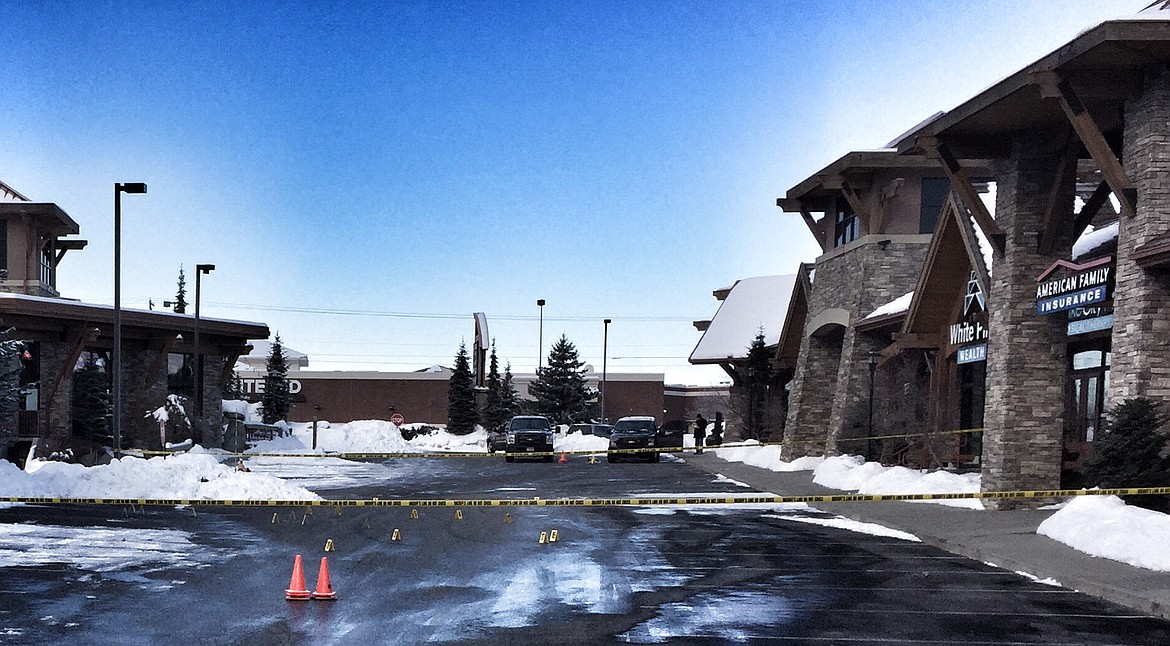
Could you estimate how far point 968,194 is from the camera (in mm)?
24000

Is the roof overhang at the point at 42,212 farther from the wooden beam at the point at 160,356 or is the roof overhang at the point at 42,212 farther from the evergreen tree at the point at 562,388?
the evergreen tree at the point at 562,388

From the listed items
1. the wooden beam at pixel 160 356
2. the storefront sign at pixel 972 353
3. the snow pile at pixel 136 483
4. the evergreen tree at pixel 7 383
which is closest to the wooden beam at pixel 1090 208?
the storefront sign at pixel 972 353

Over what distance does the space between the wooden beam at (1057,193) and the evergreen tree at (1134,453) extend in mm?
5547

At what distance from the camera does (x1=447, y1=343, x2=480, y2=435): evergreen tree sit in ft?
232

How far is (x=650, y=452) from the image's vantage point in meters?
44.4

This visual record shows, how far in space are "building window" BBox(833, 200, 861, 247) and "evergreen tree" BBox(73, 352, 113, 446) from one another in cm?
2621

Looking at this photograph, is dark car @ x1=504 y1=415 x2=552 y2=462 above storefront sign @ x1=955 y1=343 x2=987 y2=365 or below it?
below

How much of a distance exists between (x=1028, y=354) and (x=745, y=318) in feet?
137

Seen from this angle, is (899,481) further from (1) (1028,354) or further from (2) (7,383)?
(2) (7,383)

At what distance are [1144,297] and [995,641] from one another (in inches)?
412

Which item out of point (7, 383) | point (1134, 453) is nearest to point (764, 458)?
point (1134, 453)

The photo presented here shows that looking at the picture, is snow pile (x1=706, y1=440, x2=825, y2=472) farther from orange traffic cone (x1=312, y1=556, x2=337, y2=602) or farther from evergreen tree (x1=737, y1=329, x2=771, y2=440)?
orange traffic cone (x1=312, y1=556, x2=337, y2=602)

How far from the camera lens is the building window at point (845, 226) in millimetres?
38047

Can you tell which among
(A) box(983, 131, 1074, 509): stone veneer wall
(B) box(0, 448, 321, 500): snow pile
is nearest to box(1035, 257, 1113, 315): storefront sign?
(A) box(983, 131, 1074, 509): stone veneer wall
